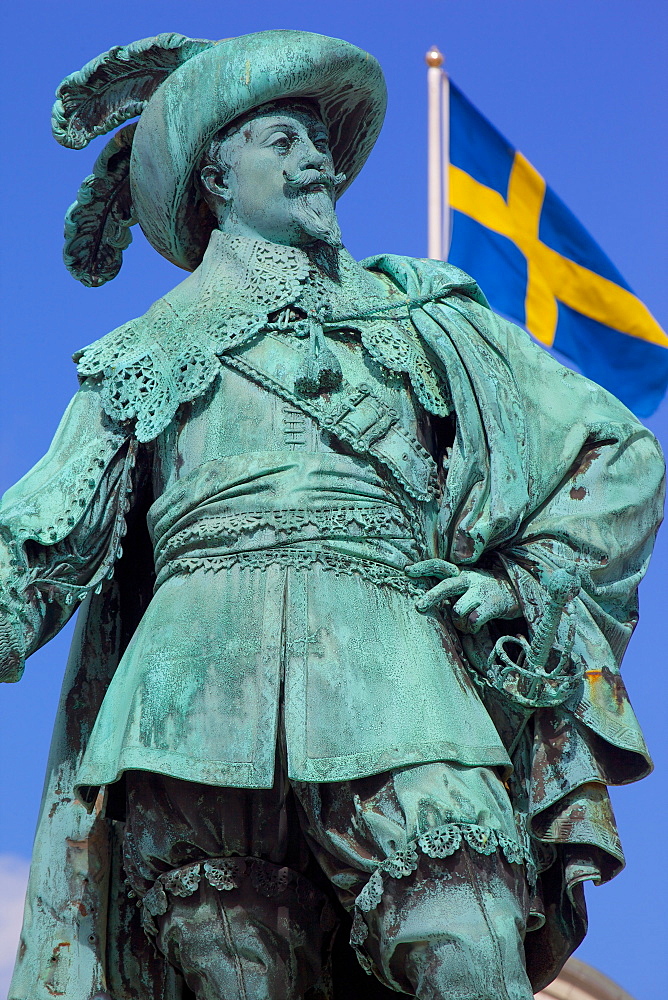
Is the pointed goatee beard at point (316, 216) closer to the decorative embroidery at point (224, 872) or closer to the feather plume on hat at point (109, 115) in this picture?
the feather plume on hat at point (109, 115)

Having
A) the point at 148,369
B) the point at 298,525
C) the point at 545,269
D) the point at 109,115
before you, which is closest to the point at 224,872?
the point at 298,525

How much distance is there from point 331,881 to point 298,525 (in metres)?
1.35

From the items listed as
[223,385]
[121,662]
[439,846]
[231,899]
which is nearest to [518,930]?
[439,846]

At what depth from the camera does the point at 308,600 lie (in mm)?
7145

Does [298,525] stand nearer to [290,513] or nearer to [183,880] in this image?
[290,513]

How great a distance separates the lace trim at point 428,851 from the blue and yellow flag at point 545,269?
8.43 meters

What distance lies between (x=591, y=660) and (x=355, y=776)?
3.83 ft

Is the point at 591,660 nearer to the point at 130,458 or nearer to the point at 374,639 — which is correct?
the point at 374,639

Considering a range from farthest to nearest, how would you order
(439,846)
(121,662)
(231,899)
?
(121,662) → (231,899) → (439,846)

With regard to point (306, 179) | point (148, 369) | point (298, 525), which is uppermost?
point (306, 179)

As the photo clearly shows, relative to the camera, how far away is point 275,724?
691cm

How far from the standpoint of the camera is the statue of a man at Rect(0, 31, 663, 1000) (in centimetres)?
685

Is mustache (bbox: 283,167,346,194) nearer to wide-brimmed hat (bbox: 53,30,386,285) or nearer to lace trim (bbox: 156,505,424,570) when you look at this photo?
wide-brimmed hat (bbox: 53,30,386,285)

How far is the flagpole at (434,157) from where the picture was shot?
14336mm
